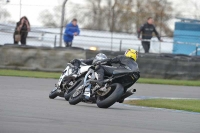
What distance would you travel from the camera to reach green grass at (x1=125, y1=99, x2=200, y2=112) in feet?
48.3

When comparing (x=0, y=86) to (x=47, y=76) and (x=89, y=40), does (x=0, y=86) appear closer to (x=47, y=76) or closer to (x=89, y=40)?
(x=47, y=76)

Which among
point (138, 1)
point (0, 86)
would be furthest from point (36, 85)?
point (138, 1)

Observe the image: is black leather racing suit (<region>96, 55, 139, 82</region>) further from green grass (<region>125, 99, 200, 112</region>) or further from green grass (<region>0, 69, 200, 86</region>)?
green grass (<region>0, 69, 200, 86</region>)

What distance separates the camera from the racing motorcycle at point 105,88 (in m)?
13.3

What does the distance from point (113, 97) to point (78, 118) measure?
2315mm

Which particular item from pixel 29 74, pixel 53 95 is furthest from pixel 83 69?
pixel 29 74

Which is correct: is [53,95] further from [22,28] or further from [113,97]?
[22,28]

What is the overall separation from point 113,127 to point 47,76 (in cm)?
1269

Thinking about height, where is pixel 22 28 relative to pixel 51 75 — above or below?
above

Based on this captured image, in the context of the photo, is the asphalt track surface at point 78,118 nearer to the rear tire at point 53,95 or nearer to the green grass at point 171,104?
the rear tire at point 53,95

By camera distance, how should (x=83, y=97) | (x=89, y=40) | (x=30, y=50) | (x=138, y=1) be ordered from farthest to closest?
(x=138, y=1), (x=89, y=40), (x=30, y=50), (x=83, y=97)

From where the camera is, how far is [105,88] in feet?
44.0

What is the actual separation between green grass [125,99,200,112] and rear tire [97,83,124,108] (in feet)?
6.15

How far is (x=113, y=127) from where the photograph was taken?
9.81 m
